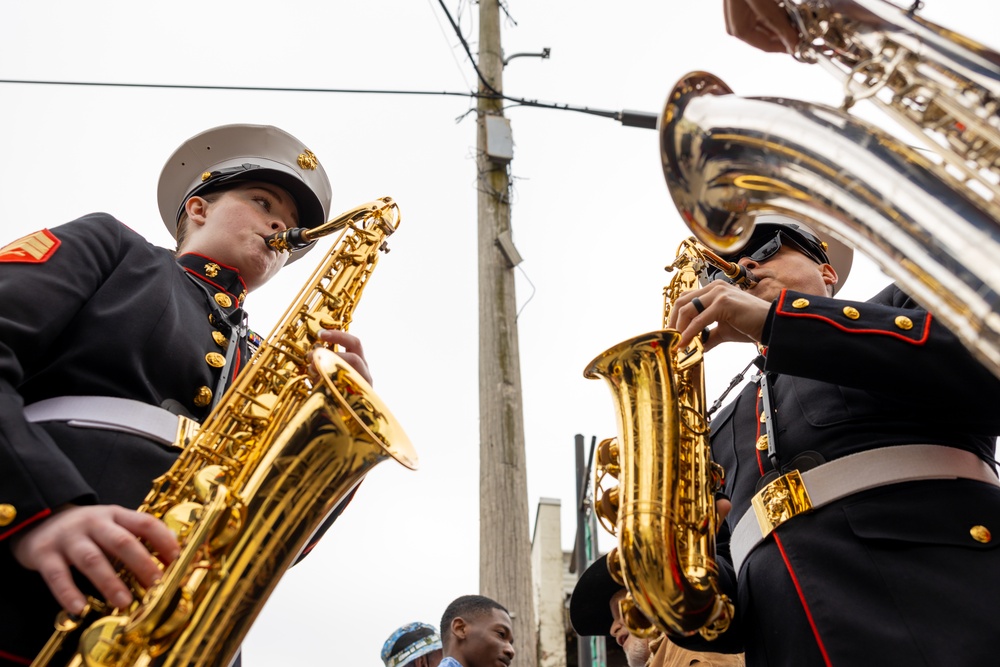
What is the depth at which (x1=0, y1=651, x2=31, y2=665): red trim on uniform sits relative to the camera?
7.04ft

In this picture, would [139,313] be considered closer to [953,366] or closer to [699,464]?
[699,464]

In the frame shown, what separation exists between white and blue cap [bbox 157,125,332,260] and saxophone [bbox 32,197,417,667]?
0.85 meters

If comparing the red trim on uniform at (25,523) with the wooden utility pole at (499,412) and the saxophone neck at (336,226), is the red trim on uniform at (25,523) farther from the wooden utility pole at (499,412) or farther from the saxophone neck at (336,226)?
the wooden utility pole at (499,412)

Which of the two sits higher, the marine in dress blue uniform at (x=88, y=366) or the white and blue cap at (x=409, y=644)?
the white and blue cap at (x=409, y=644)

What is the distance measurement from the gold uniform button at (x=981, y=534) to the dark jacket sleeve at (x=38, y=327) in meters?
2.35

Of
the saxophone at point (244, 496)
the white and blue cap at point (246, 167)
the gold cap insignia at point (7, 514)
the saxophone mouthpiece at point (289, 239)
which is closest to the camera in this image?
the gold cap insignia at point (7, 514)

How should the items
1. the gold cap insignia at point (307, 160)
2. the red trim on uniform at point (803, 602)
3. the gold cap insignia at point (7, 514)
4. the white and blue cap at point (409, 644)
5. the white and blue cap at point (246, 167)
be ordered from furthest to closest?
the white and blue cap at point (409, 644)
the gold cap insignia at point (307, 160)
the white and blue cap at point (246, 167)
the red trim on uniform at point (803, 602)
the gold cap insignia at point (7, 514)

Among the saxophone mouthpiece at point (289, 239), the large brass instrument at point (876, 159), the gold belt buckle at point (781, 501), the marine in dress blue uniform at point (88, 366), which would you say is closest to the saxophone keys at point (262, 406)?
the marine in dress blue uniform at point (88, 366)

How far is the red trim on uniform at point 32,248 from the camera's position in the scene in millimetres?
2578

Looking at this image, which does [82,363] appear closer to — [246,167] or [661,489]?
[246,167]

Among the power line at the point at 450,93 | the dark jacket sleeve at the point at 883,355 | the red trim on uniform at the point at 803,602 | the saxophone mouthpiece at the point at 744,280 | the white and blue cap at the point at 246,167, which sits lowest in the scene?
the red trim on uniform at the point at 803,602

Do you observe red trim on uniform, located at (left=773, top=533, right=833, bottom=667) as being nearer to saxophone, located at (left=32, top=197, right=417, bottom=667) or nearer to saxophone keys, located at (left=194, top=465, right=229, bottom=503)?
saxophone, located at (left=32, top=197, right=417, bottom=667)

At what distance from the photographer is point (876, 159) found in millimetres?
1853

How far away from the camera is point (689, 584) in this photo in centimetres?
284
